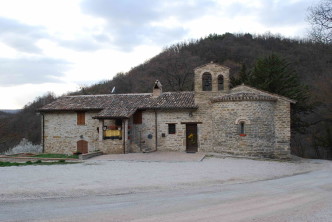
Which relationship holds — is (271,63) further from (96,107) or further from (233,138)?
(96,107)

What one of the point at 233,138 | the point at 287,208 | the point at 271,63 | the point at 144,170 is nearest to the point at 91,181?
the point at 144,170

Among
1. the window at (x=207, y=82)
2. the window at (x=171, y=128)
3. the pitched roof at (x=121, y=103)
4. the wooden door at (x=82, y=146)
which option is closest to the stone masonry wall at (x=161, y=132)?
the window at (x=171, y=128)

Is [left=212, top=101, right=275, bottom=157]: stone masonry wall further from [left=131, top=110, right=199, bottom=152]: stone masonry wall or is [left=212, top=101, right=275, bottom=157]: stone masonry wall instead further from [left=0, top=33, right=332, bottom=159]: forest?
[left=0, top=33, right=332, bottom=159]: forest

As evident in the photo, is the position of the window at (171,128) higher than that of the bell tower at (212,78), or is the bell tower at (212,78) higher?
the bell tower at (212,78)

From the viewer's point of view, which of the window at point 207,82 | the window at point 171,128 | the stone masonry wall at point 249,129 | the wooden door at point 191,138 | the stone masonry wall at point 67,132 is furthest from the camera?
the stone masonry wall at point 67,132

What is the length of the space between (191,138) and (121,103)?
19.6 ft

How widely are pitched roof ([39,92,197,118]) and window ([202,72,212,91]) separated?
1339 mm

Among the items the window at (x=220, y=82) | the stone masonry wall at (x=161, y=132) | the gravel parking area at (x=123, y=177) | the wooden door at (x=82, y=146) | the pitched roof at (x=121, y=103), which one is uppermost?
the window at (x=220, y=82)

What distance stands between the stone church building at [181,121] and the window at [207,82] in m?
0.04

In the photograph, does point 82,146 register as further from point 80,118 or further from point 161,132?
point 161,132

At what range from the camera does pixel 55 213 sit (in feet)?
23.5

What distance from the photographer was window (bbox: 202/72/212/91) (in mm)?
22134

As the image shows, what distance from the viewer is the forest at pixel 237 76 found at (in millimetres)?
29094

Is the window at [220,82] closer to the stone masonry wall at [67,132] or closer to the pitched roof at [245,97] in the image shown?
the pitched roof at [245,97]
